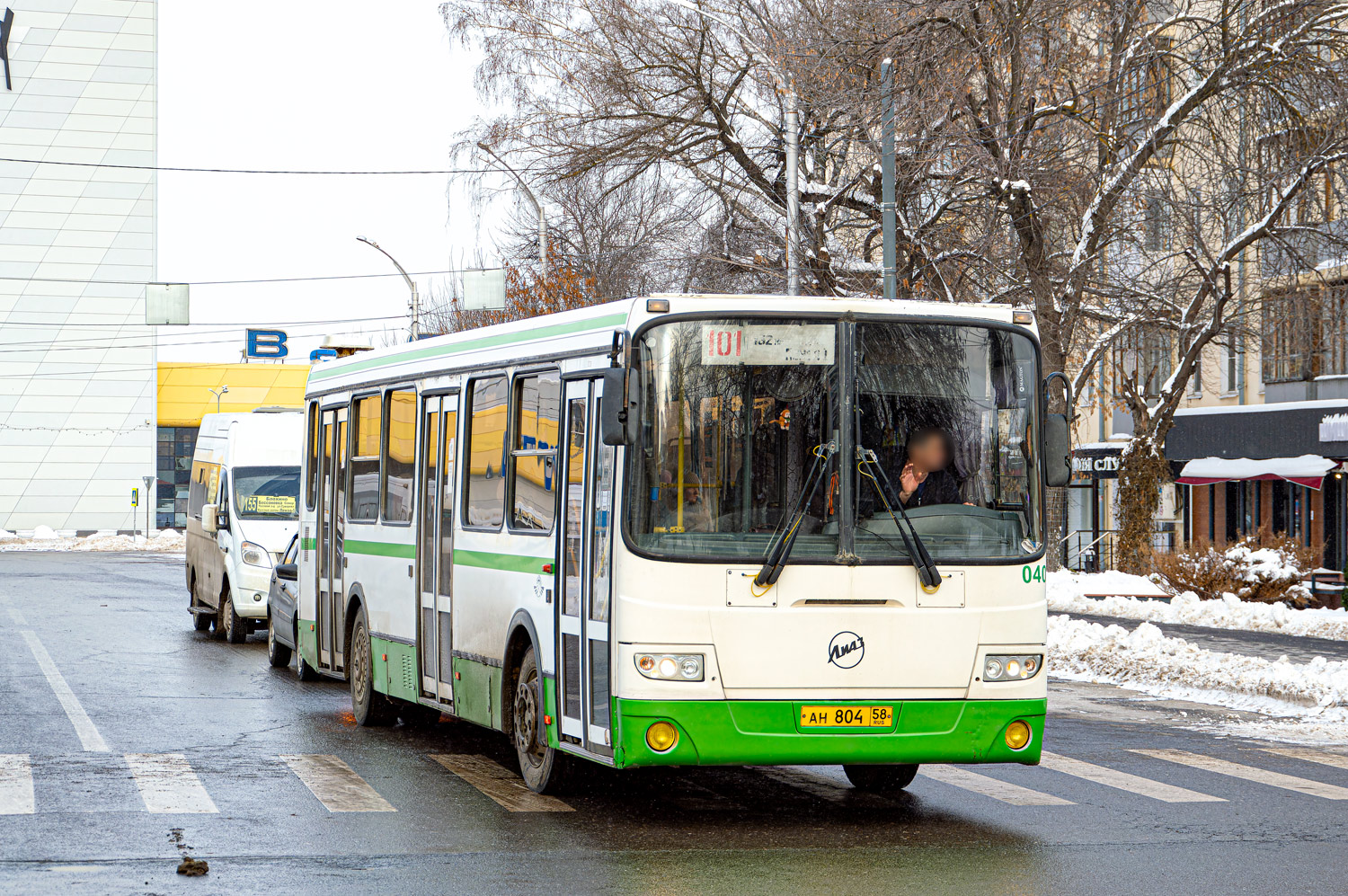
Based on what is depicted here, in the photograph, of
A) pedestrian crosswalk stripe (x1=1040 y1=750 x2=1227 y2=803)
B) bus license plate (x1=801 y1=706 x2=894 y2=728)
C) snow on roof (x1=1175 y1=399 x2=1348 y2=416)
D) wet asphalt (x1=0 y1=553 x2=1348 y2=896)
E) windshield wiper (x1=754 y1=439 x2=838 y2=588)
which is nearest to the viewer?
wet asphalt (x1=0 y1=553 x2=1348 y2=896)

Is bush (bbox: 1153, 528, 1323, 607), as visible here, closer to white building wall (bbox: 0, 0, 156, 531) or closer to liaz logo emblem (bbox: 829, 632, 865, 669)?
liaz logo emblem (bbox: 829, 632, 865, 669)

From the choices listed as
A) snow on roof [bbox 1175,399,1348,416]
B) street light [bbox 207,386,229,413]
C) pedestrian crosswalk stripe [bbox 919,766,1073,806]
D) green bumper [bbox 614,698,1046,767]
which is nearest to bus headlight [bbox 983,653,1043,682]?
green bumper [bbox 614,698,1046,767]

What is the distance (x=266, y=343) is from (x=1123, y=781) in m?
48.2

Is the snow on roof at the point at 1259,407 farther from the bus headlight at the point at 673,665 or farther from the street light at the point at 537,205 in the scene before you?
the bus headlight at the point at 673,665

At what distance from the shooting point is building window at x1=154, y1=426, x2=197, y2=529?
284 feet

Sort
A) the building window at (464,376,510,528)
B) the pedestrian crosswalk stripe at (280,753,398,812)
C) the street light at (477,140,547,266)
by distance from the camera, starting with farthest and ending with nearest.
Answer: the street light at (477,140,547,266) < the building window at (464,376,510,528) < the pedestrian crosswalk stripe at (280,753,398,812)

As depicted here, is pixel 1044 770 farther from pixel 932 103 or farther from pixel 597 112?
pixel 597 112

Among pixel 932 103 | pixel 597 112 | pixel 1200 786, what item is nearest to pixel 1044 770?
pixel 1200 786

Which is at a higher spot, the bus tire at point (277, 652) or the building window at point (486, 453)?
the building window at point (486, 453)

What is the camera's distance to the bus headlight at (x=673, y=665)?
895 cm

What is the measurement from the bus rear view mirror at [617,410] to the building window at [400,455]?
13.2 feet

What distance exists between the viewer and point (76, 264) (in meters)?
82.4

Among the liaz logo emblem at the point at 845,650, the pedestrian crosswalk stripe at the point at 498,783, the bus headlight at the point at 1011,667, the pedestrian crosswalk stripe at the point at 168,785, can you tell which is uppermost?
the liaz logo emblem at the point at 845,650

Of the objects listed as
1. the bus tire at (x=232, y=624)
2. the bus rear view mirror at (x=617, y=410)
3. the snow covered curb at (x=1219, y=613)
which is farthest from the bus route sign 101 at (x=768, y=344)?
the snow covered curb at (x=1219, y=613)
